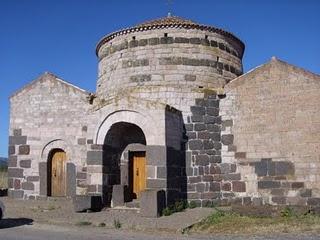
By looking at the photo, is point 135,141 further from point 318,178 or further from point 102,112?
point 318,178

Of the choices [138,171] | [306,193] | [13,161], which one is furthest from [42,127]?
[306,193]

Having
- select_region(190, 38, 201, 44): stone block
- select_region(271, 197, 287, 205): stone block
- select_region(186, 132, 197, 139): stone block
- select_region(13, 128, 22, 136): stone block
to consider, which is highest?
select_region(190, 38, 201, 44): stone block

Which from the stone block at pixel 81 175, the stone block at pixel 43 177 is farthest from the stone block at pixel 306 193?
the stone block at pixel 43 177

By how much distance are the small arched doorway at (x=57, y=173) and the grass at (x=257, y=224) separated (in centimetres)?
726

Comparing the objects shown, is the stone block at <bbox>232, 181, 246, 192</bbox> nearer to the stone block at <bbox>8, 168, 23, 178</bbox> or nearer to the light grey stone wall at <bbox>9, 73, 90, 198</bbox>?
the light grey stone wall at <bbox>9, 73, 90, 198</bbox>

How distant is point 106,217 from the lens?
13805 mm

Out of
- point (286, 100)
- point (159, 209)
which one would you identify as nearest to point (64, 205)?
point (159, 209)

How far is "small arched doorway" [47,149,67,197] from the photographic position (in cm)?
1873

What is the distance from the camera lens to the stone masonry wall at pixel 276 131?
15.2 m

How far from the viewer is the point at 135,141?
1670cm

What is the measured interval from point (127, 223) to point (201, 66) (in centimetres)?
665

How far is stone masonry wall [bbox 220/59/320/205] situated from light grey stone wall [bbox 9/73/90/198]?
19.1 ft

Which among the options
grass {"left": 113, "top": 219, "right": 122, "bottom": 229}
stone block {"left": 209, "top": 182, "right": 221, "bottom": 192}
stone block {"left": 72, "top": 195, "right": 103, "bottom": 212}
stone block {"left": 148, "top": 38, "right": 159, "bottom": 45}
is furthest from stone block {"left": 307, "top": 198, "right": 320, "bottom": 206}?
stone block {"left": 148, "top": 38, "right": 159, "bottom": 45}

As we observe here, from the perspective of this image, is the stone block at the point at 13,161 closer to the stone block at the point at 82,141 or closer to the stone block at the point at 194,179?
the stone block at the point at 82,141
